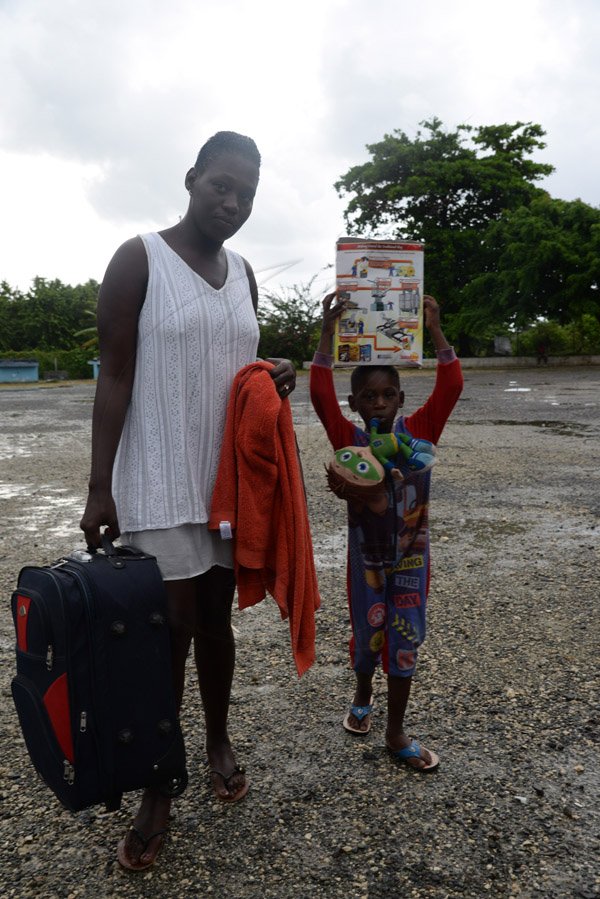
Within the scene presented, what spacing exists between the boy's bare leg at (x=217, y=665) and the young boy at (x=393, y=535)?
18.6 inches

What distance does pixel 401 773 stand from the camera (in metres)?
2.50

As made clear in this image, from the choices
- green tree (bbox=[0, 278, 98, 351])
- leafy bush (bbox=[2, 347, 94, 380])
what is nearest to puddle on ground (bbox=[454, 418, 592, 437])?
leafy bush (bbox=[2, 347, 94, 380])

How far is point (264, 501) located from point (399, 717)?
38.5 inches

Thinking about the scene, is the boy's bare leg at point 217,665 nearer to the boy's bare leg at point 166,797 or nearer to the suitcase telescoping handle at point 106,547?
the boy's bare leg at point 166,797

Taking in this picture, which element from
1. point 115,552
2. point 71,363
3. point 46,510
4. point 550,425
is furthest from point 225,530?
point 71,363

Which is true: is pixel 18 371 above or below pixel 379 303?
below

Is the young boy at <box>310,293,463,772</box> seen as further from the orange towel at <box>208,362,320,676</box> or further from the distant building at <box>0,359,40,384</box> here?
the distant building at <box>0,359,40,384</box>

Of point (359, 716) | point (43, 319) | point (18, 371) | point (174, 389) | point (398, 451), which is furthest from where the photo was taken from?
point (43, 319)

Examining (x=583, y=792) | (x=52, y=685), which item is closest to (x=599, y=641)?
(x=583, y=792)

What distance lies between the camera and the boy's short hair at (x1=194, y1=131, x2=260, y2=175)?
2.13 meters

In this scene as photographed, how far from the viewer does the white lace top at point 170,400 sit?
6.78ft

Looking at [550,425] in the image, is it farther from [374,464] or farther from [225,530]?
[225,530]

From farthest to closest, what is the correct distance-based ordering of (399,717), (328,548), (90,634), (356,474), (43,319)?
(43,319), (328,548), (399,717), (356,474), (90,634)

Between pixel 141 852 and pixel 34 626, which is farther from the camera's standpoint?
pixel 141 852
